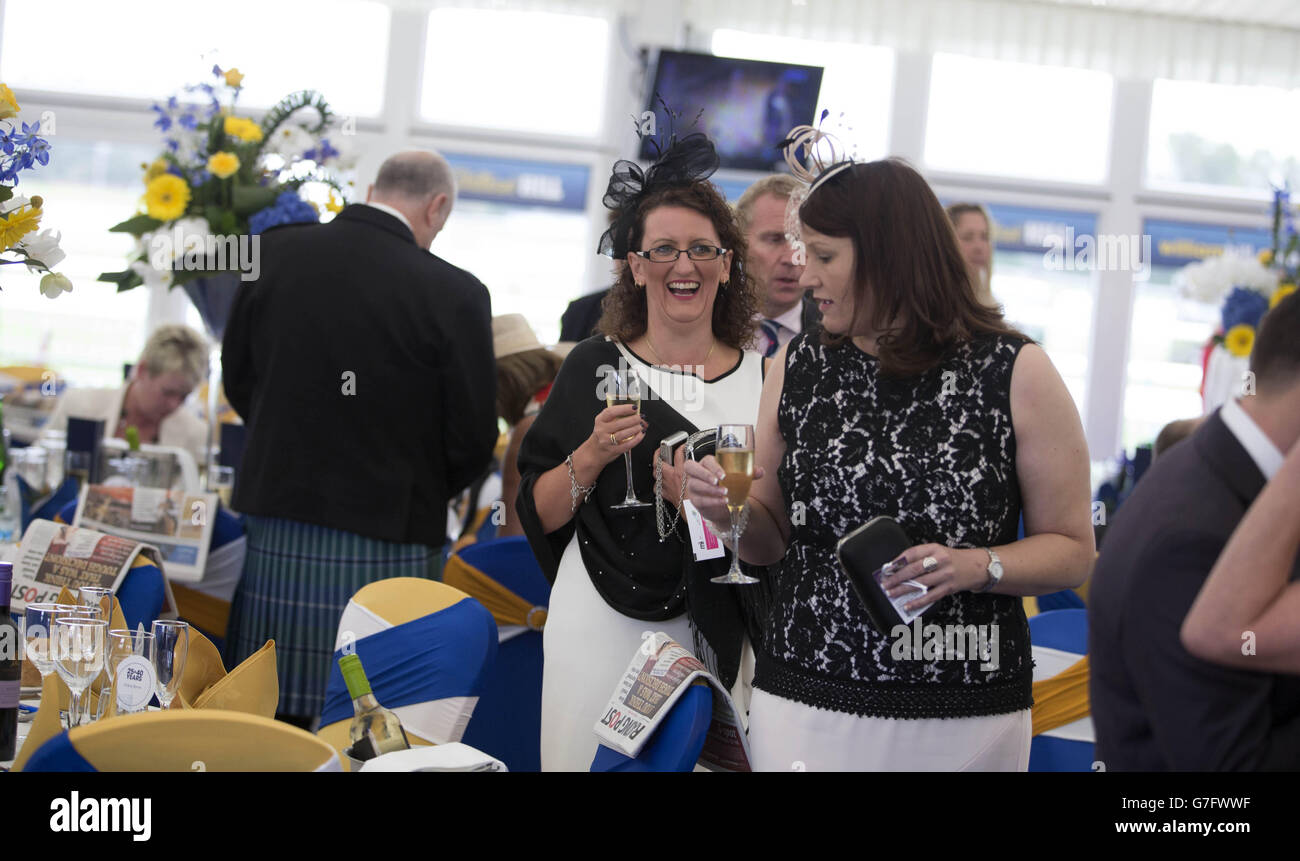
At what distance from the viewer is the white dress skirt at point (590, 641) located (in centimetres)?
210

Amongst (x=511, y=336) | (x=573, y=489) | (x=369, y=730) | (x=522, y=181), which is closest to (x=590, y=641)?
(x=573, y=489)

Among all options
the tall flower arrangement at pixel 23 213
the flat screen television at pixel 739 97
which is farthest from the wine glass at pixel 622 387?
the flat screen television at pixel 739 97

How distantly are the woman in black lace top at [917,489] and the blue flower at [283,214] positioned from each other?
2.44 meters

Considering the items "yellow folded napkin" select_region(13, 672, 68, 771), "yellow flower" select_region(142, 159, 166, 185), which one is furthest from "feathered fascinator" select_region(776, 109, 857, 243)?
"yellow flower" select_region(142, 159, 166, 185)

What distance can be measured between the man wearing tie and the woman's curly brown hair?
35 centimetres

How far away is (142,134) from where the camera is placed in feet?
28.2

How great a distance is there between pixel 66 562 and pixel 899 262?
172 centimetres

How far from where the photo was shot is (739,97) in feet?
23.1

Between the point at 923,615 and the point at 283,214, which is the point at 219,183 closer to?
the point at 283,214

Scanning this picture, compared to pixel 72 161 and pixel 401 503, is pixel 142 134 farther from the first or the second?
pixel 401 503

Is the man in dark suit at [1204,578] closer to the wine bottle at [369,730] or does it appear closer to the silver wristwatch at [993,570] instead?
the silver wristwatch at [993,570]

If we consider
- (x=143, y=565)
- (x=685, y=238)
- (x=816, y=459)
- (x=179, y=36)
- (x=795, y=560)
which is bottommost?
(x=143, y=565)
